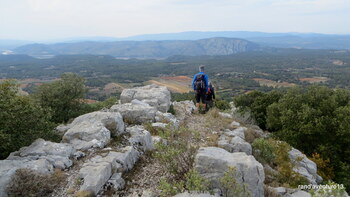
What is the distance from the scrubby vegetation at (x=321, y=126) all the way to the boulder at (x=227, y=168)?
9.86m

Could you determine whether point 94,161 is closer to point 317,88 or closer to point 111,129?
point 111,129

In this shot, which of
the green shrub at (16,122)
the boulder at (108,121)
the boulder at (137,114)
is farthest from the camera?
the boulder at (137,114)

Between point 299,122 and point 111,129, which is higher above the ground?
point 111,129

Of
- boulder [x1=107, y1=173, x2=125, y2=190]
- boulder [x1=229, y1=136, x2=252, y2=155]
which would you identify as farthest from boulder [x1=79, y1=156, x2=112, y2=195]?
boulder [x1=229, y1=136, x2=252, y2=155]

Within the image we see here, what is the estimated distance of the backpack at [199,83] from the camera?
13773 mm

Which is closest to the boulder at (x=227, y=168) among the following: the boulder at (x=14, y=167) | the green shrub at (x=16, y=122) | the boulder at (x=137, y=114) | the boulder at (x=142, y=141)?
the boulder at (x=142, y=141)

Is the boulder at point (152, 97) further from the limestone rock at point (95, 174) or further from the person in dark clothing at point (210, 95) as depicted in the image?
the limestone rock at point (95, 174)

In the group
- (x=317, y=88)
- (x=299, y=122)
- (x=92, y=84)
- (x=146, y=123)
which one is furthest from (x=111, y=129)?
(x=92, y=84)

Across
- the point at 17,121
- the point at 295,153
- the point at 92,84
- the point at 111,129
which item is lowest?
the point at 92,84

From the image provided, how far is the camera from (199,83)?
13.9 m

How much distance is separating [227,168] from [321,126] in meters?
14.2

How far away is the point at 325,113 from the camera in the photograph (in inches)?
750

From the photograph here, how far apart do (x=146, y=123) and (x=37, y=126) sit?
4.82 metres

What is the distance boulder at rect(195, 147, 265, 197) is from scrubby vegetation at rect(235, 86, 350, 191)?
9862 mm
